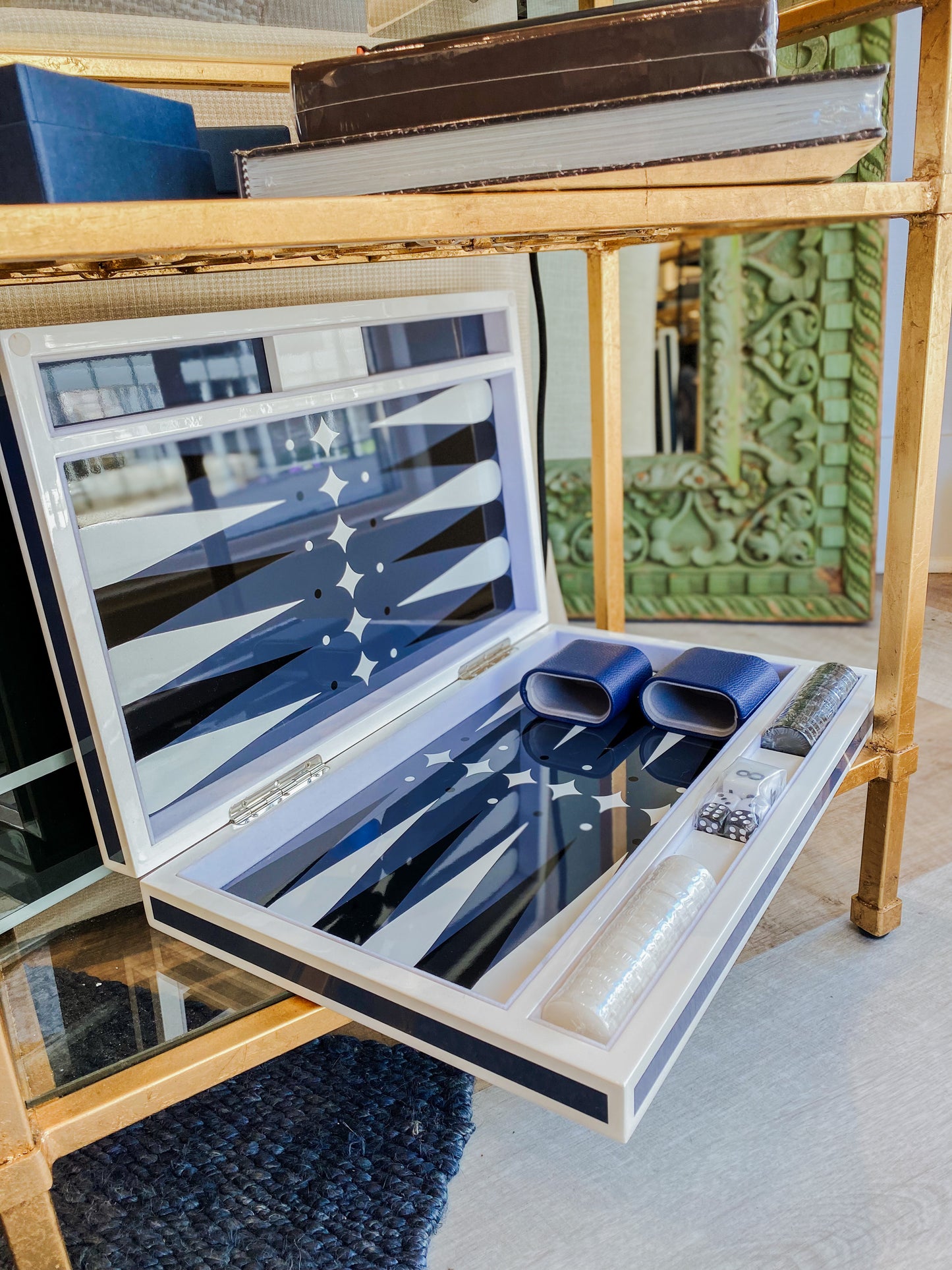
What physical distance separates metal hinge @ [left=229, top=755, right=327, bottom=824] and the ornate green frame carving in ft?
4.51

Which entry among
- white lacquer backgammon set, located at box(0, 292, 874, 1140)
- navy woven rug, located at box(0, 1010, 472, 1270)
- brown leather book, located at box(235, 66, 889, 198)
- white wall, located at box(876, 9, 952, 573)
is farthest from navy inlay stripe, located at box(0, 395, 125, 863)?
white wall, located at box(876, 9, 952, 573)

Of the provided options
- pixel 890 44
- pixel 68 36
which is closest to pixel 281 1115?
pixel 68 36

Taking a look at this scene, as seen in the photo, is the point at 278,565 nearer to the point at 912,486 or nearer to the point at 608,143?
the point at 608,143

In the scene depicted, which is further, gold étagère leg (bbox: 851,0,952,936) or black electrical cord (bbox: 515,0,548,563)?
black electrical cord (bbox: 515,0,548,563)

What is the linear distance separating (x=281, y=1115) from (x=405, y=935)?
38cm

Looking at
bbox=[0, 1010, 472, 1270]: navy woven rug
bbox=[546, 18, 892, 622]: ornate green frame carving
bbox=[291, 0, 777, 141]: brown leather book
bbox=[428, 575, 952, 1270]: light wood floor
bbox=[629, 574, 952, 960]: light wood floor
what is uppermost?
bbox=[291, 0, 777, 141]: brown leather book

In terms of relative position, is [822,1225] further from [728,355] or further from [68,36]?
[728,355]

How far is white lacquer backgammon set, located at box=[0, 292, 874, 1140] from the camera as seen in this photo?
537 mm

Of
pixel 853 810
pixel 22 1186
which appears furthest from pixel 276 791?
pixel 853 810

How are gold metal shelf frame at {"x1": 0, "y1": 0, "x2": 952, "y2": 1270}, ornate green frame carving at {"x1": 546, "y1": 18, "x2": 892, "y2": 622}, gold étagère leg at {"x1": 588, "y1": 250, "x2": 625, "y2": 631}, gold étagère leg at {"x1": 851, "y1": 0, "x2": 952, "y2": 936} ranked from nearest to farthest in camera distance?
1. gold metal shelf frame at {"x1": 0, "y1": 0, "x2": 952, "y2": 1270}
2. gold étagère leg at {"x1": 851, "y1": 0, "x2": 952, "y2": 936}
3. gold étagère leg at {"x1": 588, "y1": 250, "x2": 625, "y2": 631}
4. ornate green frame carving at {"x1": 546, "y1": 18, "x2": 892, "y2": 622}

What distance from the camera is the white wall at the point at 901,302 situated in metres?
1.93

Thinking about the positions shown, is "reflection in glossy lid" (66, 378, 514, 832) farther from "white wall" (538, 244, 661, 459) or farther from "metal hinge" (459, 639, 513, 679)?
"white wall" (538, 244, 661, 459)

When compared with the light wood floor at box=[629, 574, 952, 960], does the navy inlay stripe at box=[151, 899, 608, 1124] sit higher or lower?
higher

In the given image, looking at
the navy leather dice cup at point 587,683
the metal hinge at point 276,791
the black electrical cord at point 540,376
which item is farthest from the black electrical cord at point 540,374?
the metal hinge at point 276,791
